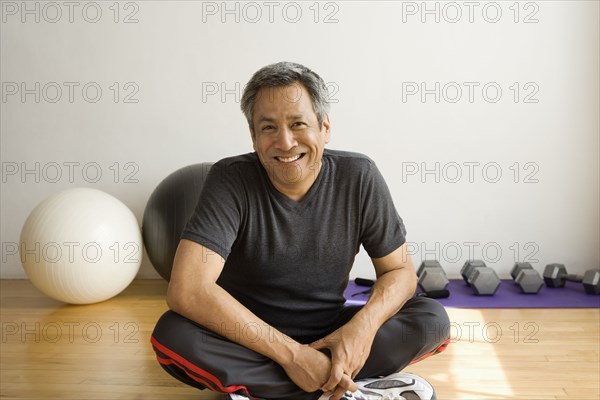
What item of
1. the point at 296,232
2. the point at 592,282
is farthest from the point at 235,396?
the point at 592,282

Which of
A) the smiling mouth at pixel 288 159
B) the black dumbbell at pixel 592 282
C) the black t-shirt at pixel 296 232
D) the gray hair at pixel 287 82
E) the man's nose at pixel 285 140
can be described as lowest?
the black dumbbell at pixel 592 282

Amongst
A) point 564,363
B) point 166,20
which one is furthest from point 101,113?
point 564,363

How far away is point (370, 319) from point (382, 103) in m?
2.03

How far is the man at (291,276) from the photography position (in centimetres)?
185

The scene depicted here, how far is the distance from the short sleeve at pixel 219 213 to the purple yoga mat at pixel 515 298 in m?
1.28

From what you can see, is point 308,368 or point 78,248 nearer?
point 308,368

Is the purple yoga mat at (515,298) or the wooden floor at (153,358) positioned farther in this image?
the purple yoga mat at (515,298)

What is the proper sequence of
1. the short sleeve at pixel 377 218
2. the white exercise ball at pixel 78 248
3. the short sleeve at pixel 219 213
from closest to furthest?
the short sleeve at pixel 219 213 → the short sleeve at pixel 377 218 → the white exercise ball at pixel 78 248

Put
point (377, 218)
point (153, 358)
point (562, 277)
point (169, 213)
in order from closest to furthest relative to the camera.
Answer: point (377, 218) < point (153, 358) < point (169, 213) < point (562, 277)

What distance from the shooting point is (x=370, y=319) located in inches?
76.2

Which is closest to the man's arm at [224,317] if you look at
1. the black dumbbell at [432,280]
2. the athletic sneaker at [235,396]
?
the athletic sneaker at [235,396]

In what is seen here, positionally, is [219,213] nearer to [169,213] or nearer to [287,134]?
[287,134]

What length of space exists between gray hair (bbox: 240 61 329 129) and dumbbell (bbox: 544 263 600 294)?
6.53 ft

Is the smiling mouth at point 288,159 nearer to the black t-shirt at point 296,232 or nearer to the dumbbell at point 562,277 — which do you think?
the black t-shirt at point 296,232
